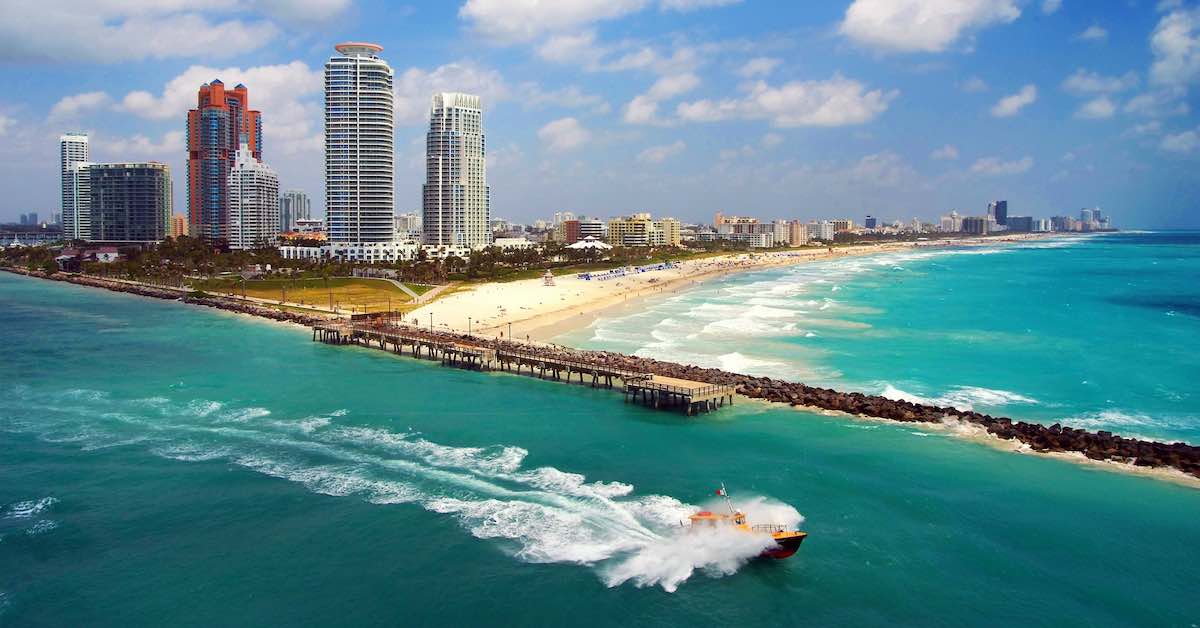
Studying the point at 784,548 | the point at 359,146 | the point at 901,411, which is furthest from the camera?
the point at 359,146

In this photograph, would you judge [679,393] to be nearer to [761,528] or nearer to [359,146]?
[761,528]

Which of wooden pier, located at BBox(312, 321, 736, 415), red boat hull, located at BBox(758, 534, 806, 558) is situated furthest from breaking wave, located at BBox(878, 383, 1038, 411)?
red boat hull, located at BBox(758, 534, 806, 558)

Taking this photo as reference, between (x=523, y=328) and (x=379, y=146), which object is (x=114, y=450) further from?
(x=379, y=146)

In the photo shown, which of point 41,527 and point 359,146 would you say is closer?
point 41,527

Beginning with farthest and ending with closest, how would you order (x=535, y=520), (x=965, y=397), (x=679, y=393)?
(x=965, y=397)
(x=679, y=393)
(x=535, y=520)

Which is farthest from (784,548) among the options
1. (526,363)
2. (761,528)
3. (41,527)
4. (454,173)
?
(454,173)

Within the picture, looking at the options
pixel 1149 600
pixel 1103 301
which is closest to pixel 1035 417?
pixel 1149 600

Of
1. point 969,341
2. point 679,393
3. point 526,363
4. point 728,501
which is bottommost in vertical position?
point 728,501
